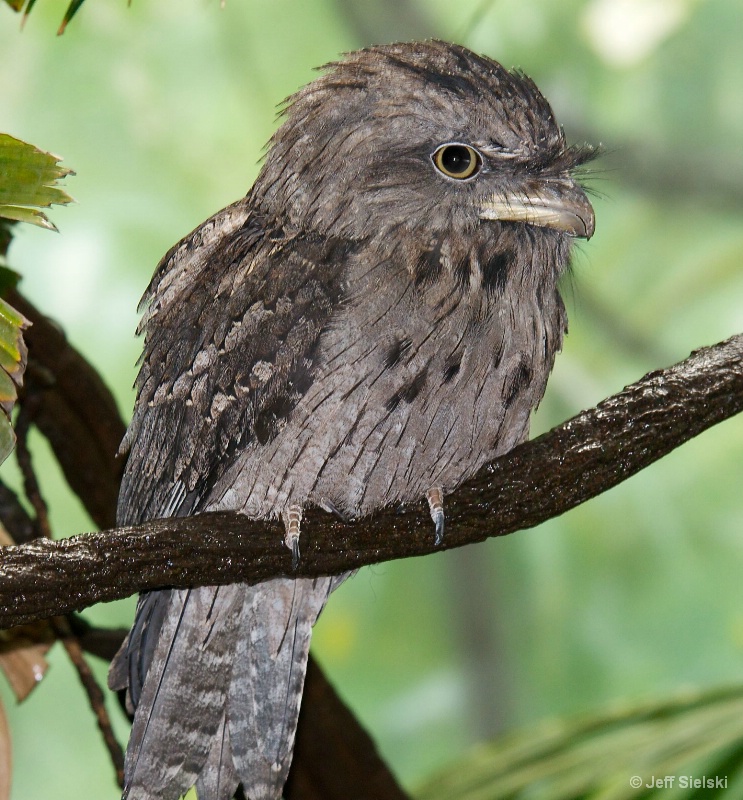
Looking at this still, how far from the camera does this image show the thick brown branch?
58.4 inches

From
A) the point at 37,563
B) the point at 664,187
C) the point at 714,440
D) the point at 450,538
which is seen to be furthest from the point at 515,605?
the point at 37,563

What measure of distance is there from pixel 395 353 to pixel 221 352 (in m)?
0.37

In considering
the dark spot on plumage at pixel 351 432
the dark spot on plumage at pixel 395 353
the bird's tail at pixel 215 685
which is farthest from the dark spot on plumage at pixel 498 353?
the bird's tail at pixel 215 685

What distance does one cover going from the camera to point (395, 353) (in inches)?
74.7

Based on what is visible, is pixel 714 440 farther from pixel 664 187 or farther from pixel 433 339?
pixel 433 339

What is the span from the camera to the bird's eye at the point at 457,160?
6.41 feet

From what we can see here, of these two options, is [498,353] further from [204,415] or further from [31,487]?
[31,487]

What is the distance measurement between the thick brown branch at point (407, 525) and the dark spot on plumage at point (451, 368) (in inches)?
8.3

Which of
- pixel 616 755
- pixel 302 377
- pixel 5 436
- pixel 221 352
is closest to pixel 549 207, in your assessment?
pixel 302 377

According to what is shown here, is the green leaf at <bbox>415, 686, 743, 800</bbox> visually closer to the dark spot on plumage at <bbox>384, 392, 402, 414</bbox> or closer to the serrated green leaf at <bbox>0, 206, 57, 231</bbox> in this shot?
the dark spot on plumage at <bbox>384, 392, 402, 414</bbox>

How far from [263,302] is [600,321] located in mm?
2929

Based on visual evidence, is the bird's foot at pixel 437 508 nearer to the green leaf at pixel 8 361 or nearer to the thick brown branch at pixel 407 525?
the thick brown branch at pixel 407 525

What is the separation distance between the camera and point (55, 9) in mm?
4344

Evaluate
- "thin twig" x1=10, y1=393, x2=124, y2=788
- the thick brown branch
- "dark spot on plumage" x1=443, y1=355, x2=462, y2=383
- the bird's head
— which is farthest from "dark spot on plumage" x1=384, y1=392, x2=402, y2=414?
"thin twig" x1=10, y1=393, x2=124, y2=788
